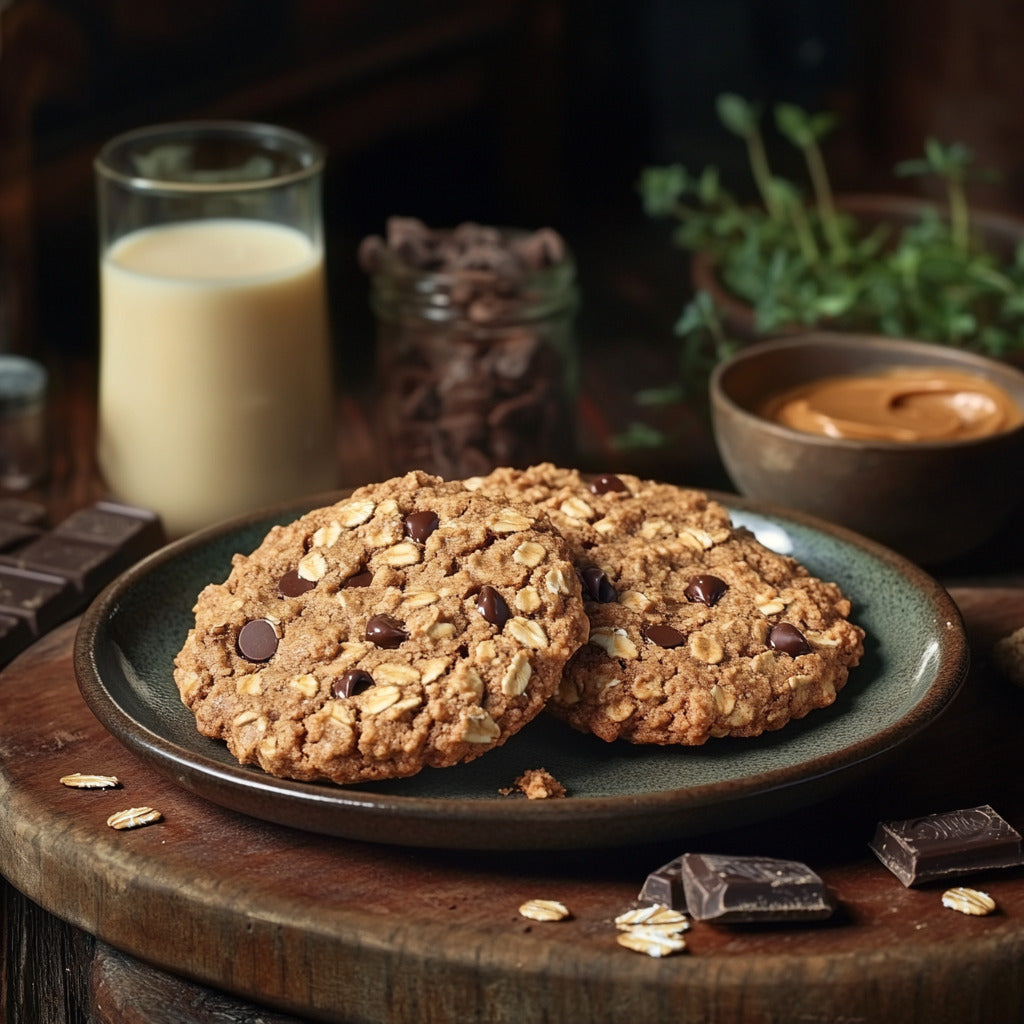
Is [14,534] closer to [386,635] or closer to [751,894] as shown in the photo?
[386,635]

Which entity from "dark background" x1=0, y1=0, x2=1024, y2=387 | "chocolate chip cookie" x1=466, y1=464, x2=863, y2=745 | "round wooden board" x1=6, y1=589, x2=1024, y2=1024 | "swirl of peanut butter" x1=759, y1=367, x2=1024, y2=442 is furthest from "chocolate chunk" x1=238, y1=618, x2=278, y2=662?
"dark background" x1=0, y1=0, x2=1024, y2=387

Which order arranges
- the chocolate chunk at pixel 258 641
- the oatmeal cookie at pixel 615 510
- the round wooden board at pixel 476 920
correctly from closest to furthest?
the round wooden board at pixel 476 920 < the chocolate chunk at pixel 258 641 < the oatmeal cookie at pixel 615 510

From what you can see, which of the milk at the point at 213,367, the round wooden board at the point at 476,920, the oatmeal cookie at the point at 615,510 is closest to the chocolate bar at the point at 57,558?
the milk at the point at 213,367

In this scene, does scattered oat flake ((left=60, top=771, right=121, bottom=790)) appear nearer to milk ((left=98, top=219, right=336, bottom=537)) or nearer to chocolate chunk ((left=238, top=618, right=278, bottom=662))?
chocolate chunk ((left=238, top=618, right=278, bottom=662))

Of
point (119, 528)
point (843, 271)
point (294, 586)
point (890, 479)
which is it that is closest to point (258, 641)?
point (294, 586)

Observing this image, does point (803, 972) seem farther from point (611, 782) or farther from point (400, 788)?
point (400, 788)

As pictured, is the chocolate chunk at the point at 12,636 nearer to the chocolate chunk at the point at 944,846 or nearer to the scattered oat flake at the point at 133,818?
the scattered oat flake at the point at 133,818

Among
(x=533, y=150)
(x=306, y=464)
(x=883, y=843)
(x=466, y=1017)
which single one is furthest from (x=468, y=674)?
(x=533, y=150)
